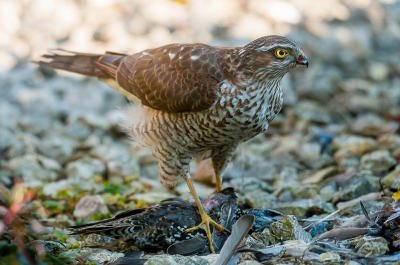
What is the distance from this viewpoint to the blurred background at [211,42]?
22.8ft

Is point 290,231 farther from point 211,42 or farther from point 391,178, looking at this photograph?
point 211,42

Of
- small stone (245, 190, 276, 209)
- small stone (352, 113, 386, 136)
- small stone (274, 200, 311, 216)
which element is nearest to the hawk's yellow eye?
small stone (274, 200, 311, 216)

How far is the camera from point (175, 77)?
17.8 ft

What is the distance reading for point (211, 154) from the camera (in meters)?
5.71

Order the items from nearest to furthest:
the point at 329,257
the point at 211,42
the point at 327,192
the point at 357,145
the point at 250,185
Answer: the point at 329,257 < the point at 327,192 < the point at 250,185 < the point at 357,145 < the point at 211,42

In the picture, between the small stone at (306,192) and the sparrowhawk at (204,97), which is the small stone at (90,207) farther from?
the small stone at (306,192)

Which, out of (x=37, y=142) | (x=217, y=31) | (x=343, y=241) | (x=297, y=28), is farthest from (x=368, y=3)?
(x=343, y=241)

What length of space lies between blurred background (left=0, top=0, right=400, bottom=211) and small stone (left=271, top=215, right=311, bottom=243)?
3.93ft

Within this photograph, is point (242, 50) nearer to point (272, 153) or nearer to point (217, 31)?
point (272, 153)

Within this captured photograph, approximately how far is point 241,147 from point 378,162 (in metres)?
1.35

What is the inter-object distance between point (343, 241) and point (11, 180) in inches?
149

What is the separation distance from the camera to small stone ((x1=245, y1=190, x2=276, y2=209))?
5.74 m

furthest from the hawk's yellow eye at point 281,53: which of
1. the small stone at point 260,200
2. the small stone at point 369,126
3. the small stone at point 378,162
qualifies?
the small stone at point 369,126

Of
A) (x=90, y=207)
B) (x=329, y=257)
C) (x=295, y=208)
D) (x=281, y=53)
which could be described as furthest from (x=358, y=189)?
(x=90, y=207)
